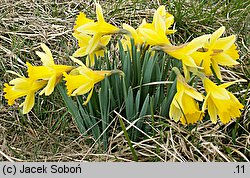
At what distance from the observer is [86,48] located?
1.58m

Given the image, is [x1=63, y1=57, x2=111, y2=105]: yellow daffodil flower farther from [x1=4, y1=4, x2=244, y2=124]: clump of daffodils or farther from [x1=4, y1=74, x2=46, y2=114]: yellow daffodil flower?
[x1=4, y1=74, x2=46, y2=114]: yellow daffodil flower

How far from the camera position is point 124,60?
1.54 m

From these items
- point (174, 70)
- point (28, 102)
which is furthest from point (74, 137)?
Answer: point (174, 70)

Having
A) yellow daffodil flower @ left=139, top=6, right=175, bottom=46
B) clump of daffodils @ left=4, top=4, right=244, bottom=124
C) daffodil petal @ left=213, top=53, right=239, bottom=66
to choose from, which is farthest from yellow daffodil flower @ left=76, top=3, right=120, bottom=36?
daffodil petal @ left=213, top=53, right=239, bottom=66

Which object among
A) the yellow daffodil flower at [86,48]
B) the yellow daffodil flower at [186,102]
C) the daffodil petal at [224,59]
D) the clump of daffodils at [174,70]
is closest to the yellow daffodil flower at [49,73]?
the clump of daffodils at [174,70]

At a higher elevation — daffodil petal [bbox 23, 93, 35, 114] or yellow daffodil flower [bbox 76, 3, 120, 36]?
yellow daffodil flower [bbox 76, 3, 120, 36]

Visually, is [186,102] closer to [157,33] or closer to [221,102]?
[221,102]

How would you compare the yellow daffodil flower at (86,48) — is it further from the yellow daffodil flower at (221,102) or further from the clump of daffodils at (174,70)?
the yellow daffodil flower at (221,102)

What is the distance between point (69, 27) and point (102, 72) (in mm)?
906

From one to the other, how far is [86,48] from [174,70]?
0.31 m

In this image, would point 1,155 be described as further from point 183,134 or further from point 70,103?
point 183,134

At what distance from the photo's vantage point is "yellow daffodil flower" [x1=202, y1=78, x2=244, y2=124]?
1.40 m

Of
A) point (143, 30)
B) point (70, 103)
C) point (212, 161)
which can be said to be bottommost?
point (212, 161)

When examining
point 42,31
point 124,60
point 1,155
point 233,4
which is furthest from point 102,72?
point 233,4
